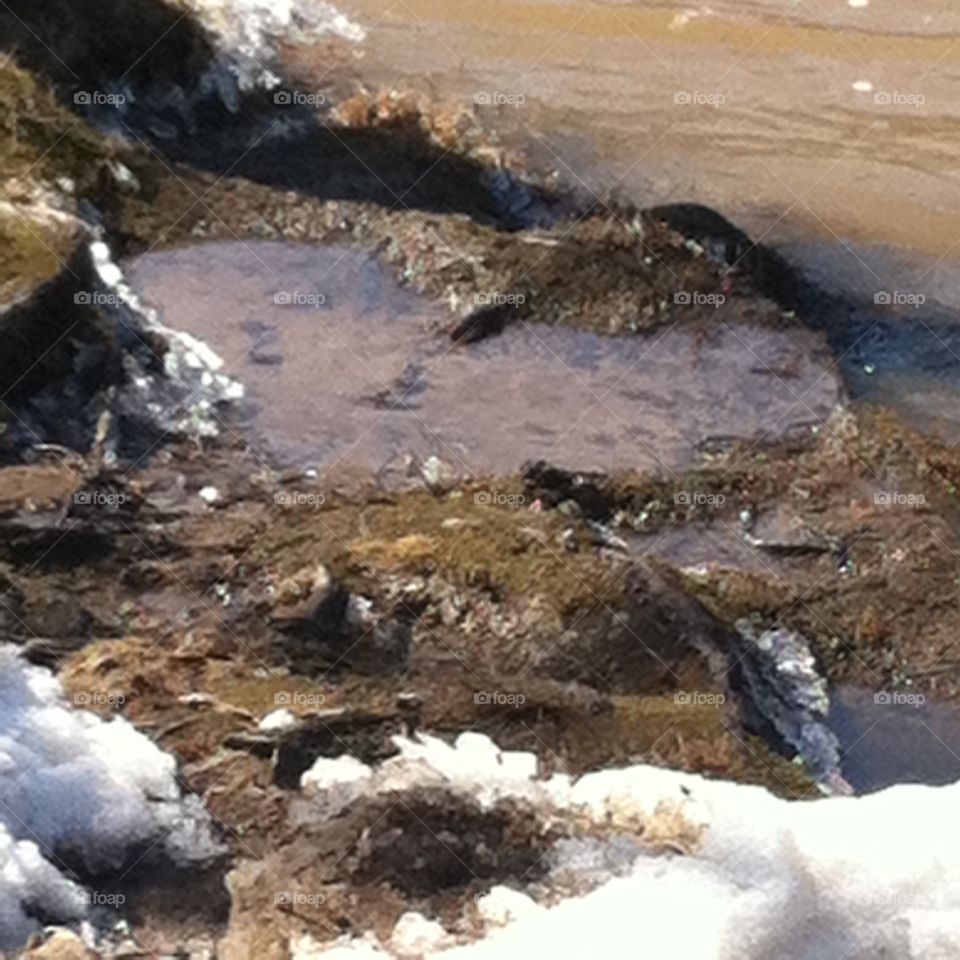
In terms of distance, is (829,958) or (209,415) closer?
(829,958)

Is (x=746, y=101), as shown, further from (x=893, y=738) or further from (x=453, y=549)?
(x=893, y=738)

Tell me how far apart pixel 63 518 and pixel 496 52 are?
8423mm

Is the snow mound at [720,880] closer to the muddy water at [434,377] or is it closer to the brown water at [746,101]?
the muddy water at [434,377]

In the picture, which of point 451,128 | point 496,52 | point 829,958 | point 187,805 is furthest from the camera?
point 496,52

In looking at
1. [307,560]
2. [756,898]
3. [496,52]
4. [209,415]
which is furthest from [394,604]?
[496,52]

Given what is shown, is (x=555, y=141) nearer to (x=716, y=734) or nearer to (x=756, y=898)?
(x=716, y=734)

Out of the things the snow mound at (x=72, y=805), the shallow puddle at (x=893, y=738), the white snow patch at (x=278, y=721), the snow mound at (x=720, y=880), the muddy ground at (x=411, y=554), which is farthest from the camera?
the shallow puddle at (x=893, y=738)

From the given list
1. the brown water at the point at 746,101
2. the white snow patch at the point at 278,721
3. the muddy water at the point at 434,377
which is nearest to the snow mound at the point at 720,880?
the white snow patch at the point at 278,721

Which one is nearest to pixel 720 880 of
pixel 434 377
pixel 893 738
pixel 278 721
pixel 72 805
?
pixel 278 721

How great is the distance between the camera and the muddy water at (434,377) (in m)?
11.1

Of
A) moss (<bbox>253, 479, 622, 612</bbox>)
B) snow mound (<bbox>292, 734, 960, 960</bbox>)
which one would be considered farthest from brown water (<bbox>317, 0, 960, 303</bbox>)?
snow mound (<bbox>292, 734, 960, 960</bbox>)

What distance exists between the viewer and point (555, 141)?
14.5 m

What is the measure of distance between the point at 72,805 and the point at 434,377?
5.52m

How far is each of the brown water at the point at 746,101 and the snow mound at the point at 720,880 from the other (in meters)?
7.27
